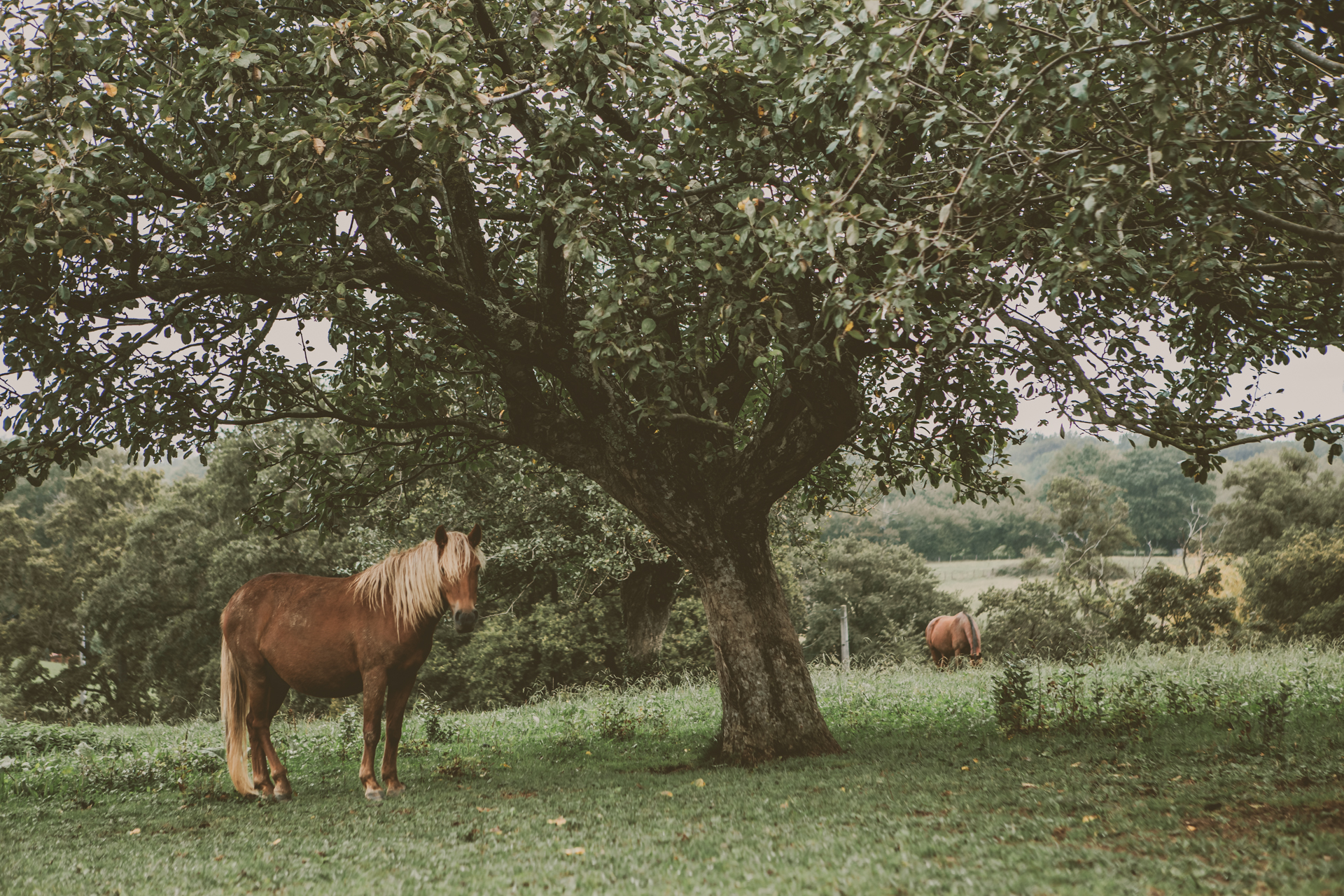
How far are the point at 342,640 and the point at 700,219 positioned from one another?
5.19 metres

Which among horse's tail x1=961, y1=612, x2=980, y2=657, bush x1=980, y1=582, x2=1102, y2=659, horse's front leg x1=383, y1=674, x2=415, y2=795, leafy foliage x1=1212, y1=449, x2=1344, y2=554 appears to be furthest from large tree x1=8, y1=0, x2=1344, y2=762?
leafy foliage x1=1212, y1=449, x2=1344, y2=554

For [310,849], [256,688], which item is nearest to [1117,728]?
[310,849]

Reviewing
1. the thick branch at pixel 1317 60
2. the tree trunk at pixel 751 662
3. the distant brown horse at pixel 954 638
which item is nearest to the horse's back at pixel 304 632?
the tree trunk at pixel 751 662

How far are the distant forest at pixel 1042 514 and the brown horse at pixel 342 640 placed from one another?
47304mm

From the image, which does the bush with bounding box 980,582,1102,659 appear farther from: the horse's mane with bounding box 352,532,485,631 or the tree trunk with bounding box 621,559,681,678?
the horse's mane with bounding box 352,532,485,631

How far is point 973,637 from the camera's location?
23.8 meters

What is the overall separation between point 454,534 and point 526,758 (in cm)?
397

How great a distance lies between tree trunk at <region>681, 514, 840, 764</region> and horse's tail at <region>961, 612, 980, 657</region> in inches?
622

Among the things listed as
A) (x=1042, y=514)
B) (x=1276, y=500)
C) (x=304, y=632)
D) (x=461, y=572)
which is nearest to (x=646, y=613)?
(x=304, y=632)

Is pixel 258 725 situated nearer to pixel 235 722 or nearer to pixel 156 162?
pixel 235 722

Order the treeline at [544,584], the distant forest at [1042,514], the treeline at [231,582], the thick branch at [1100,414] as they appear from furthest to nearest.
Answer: the distant forest at [1042,514], the treeline at [544,584], the treeline at [231,582], the thick branch at [1100,414]

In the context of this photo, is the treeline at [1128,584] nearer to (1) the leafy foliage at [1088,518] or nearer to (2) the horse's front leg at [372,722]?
(1) the leafy foliage at [1088,518]

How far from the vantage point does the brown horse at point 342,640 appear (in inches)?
313

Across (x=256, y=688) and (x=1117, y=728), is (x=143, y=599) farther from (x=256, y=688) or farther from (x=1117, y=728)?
(x=1117, y=728)
